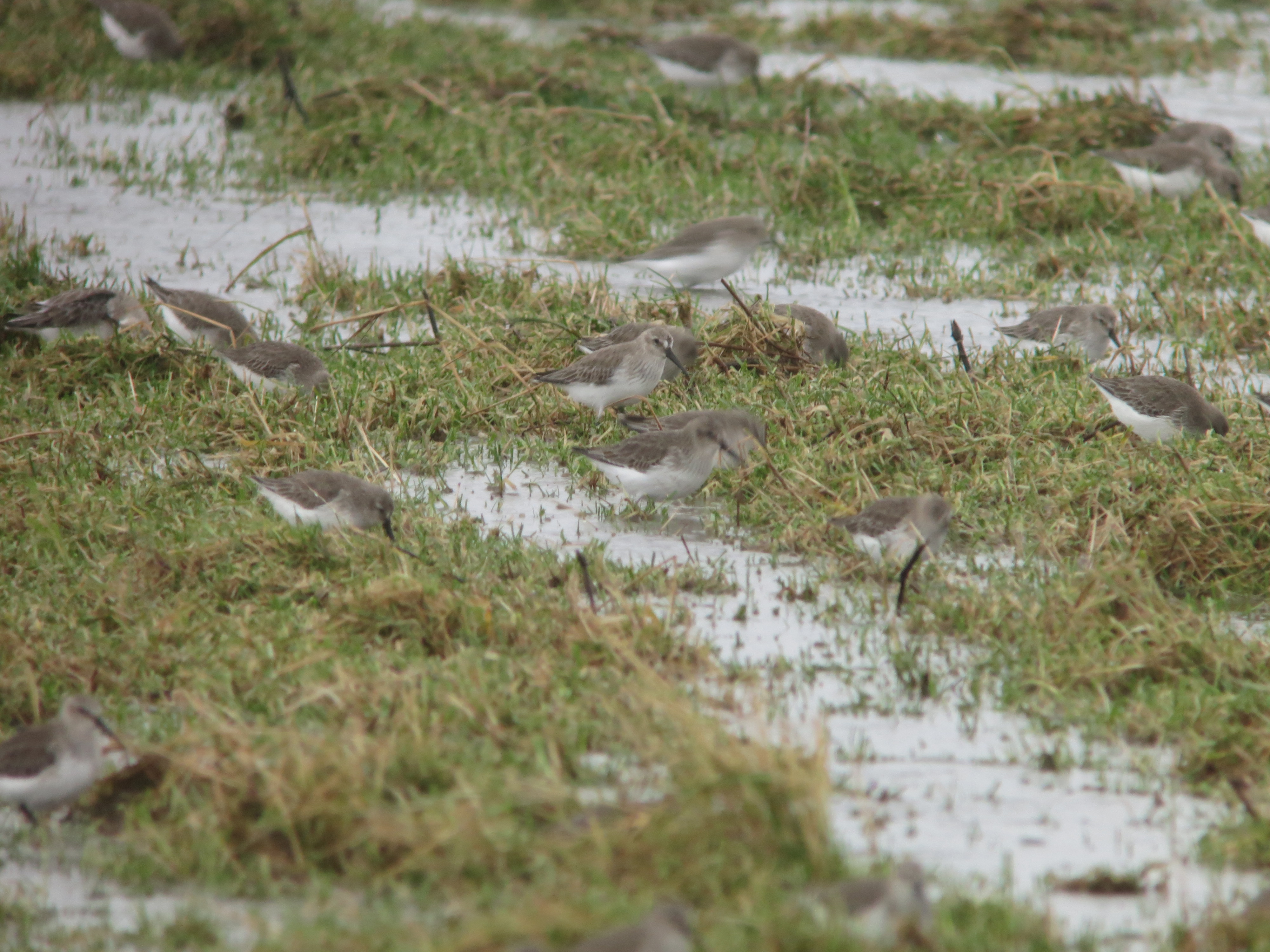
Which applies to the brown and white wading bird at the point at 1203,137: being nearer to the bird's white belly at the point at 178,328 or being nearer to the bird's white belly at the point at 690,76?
the bird's white belly at the point at 690,76

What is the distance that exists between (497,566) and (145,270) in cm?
589

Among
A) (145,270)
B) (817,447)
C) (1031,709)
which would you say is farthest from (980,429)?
(145,270)

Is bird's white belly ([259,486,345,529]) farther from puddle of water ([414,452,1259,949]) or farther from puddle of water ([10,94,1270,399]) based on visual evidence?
puddle of water ([10,94,1270,399])

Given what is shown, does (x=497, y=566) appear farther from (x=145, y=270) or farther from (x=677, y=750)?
(x=145, y=270)

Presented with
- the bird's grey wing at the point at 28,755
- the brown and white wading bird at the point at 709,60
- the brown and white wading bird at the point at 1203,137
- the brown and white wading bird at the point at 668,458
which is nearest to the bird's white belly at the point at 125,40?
the brown and white wading bird at the point at 709,60

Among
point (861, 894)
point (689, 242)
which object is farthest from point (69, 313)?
point (861, 894)

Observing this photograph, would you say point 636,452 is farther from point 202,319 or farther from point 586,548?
point 202,319

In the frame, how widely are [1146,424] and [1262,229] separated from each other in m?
4.48

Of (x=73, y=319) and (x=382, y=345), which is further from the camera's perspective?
(x=73, y=319)

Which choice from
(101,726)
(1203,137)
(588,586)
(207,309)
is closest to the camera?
(101,726)

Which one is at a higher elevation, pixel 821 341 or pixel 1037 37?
pixel 821 341

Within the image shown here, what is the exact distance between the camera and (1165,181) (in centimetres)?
1301

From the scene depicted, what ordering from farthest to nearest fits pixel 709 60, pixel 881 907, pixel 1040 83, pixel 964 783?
pixel 1040 83, pixel 709 60, pixel 964 783, pixel 881 907

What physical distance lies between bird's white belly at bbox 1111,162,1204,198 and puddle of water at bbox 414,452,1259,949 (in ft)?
24.9
